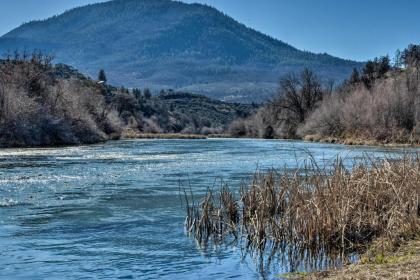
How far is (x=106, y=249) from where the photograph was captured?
36.2 feet

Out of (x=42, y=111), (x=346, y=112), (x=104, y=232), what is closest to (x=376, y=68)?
(x=346, y=112)

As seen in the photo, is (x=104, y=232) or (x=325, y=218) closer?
(x=325, y=218)

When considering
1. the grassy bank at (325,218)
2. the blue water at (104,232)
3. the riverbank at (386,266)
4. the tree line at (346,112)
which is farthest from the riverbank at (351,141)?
the riverbank at (386,266)

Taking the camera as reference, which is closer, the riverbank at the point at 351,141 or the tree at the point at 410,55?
the riverbank at the point at 351,141

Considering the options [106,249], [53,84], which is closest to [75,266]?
[106,249]

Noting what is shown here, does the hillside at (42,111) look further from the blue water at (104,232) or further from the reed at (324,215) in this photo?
the reed at (324,215)

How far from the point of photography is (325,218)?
34.6ft

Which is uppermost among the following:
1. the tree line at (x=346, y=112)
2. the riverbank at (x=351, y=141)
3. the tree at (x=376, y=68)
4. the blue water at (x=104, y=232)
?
the tree at (x=376, y=68)

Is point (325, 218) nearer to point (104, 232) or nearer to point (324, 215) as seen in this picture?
point (324, 215)

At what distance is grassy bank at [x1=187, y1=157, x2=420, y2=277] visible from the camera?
10.4m

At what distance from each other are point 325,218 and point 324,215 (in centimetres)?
6

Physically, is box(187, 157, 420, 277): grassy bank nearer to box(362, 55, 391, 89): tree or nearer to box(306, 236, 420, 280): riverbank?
box(306, 236, 420, 280): riverbank

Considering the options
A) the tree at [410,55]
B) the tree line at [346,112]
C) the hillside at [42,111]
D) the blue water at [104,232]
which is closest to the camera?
the blue water at [104,232]

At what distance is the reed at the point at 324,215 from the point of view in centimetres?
1052
